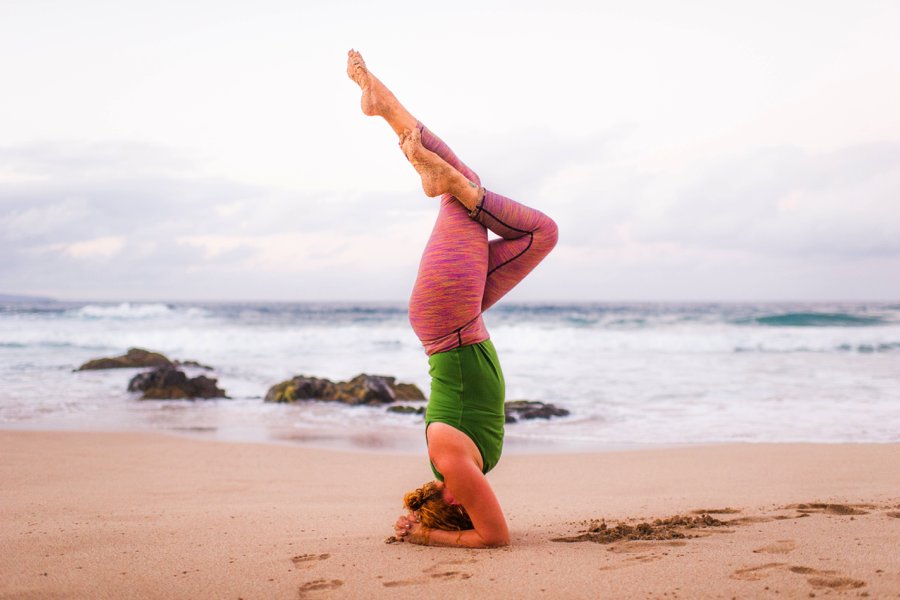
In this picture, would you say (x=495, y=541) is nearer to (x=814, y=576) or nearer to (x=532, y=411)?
(x=814, y=576)

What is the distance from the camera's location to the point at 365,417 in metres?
10.8

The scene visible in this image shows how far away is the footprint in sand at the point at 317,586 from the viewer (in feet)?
8.45

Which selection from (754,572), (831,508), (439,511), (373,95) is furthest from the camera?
(831,508)

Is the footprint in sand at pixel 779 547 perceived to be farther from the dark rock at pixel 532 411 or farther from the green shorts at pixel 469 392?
the dark rock at pixel 532 411

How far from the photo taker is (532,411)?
1039 centimetres

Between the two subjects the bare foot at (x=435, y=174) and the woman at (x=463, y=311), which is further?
the woman at (x=463, y=311)

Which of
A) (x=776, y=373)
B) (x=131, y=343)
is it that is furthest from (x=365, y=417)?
(x=131, y=343)

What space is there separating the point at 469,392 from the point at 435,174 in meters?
1.00

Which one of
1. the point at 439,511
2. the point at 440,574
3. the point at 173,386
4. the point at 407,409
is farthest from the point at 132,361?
the point at 440,574

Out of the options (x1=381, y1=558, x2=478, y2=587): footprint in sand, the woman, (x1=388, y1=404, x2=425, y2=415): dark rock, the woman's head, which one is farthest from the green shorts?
(x1=388, y1=404, x2=425, y2=415): dark rock

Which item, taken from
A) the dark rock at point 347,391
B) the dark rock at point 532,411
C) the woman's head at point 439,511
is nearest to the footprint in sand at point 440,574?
the woman's head at point 439,511

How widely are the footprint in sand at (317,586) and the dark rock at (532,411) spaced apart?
744 centimetres

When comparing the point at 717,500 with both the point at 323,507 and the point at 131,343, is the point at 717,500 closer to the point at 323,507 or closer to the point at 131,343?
Result: the point at 323,507

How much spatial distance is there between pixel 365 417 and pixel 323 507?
20.1 feet
